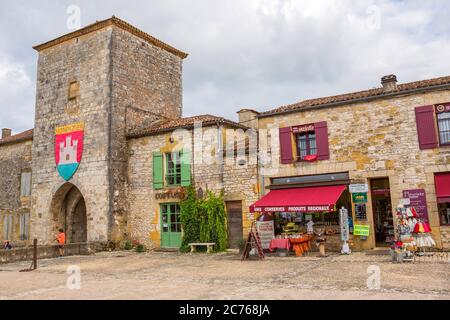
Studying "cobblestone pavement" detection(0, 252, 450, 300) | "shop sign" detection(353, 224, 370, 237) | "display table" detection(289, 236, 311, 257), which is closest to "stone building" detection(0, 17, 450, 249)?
"shop sign" detection(353, 224, 370, 237)

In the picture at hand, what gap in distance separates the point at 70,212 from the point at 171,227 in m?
5.60

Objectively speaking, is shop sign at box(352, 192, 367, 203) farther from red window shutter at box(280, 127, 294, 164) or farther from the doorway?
the doorway

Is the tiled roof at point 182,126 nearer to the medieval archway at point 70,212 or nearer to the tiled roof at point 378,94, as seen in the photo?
the tiled roof at point 378,94

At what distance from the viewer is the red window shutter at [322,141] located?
13.2 metres

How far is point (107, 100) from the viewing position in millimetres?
16984

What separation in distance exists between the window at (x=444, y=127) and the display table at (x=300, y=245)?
191 inches

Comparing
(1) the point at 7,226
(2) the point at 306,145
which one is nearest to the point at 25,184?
(1) the point at 7,226

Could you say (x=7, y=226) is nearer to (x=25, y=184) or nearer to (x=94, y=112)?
(x=25, y=184)

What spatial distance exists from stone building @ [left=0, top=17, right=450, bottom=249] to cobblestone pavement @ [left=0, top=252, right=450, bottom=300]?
8.37 ft

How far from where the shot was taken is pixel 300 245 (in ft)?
41.0

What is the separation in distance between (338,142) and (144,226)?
8.34m

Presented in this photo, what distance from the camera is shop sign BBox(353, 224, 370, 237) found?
1234 cm

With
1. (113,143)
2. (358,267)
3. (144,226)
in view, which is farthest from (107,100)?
Result: (358,267)
